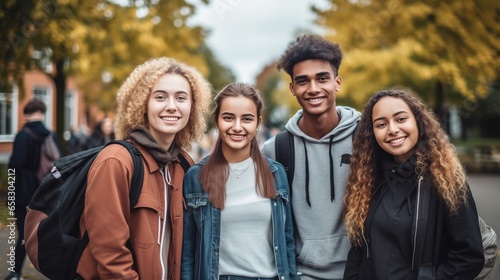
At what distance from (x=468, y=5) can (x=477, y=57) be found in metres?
1.54

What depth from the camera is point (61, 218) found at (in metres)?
2.50

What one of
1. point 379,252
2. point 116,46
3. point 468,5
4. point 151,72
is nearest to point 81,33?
point 116,46

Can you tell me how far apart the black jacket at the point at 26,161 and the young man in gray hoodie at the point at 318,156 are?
3.76 metres

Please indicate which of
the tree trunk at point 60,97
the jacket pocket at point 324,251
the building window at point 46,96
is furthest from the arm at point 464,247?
the building window at point 46,96

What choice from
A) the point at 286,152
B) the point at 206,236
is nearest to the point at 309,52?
the point at 286,152

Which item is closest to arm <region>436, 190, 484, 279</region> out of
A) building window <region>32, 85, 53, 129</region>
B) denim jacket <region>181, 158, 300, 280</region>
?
denim jacket <region>181, 158, 300, 280</region>

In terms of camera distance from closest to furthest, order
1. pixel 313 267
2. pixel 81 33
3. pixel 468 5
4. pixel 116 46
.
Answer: pixel 313 267
pixel 81 33
pixel 116 46
pixel 468 5

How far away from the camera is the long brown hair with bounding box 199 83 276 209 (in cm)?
289

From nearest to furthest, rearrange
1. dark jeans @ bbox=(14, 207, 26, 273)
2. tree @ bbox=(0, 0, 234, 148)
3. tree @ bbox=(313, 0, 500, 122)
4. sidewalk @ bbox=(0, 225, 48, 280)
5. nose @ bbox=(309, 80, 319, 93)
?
1. nose @ bbox=(309, 80, 319, 93)
2. sidewalk @ bbox=(0, 225, 48, 280)
3. dark jeans @ bbox=(14, 207, 26, 273)
4. tree @ bbox=(0, 0, 234, 148)
5. tree @ bbox=(313, 0, 500, 122)

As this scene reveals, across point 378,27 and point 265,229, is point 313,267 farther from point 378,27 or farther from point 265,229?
point 378,27

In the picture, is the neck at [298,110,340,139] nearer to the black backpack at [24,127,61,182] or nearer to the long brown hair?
the long brown hair

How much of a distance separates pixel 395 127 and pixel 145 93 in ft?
4.77

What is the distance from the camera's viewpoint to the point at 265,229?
114 inches

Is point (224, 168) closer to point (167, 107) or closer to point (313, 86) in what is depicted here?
point (167, 107)
